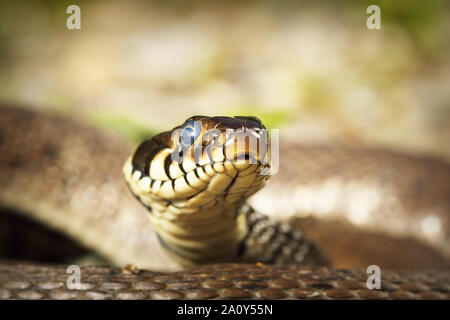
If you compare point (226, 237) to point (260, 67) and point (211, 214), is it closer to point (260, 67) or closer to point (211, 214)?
point (211, 214)

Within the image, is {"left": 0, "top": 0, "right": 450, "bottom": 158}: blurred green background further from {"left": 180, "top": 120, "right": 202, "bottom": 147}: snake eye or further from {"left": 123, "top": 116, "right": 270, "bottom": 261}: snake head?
{"left": 180, "top": 120, "right": 202, "bottom": 147}: snake eye

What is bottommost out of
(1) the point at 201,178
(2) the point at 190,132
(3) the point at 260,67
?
(1) the point at 201,178

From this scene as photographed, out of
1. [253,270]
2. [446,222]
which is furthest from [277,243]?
[446,222]

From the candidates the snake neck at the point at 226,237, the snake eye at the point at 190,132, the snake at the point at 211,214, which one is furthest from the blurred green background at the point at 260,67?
the snake eye at the point at 190,132

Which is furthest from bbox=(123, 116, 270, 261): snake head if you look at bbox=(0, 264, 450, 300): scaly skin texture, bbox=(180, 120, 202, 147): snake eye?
bbox=(0, 264, 450, 300): scaly skin texture

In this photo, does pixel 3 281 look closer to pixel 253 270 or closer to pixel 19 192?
pixel 253 270

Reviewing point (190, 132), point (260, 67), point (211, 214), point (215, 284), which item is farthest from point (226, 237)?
point (260, 67)
